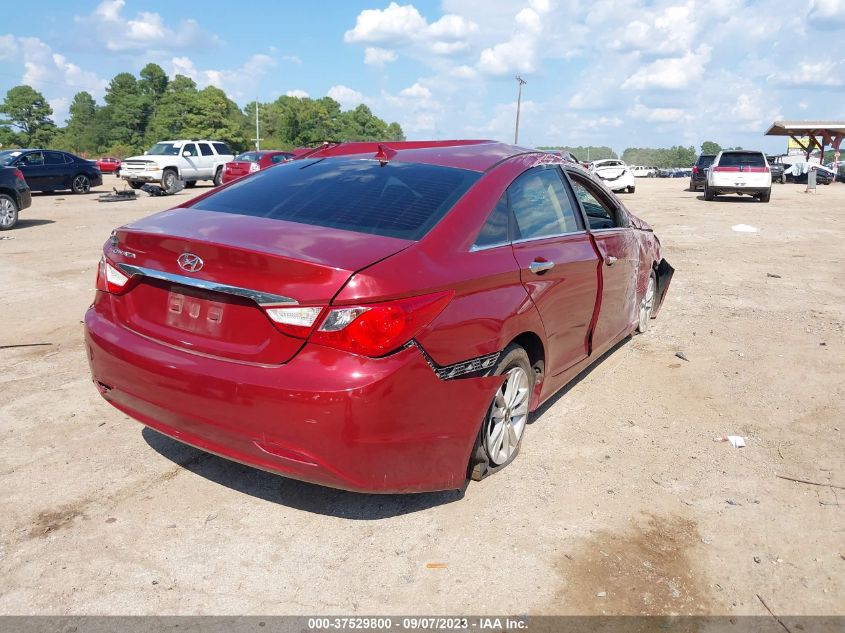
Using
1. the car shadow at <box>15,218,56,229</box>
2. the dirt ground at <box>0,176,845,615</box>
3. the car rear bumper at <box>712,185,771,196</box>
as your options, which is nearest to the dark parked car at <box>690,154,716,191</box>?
the car rear bumper at <box>712,185,771,196</box>

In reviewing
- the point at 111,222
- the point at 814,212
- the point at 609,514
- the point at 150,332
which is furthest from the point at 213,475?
the point at 814,212

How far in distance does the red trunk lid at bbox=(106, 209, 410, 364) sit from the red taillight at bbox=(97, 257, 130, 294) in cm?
4

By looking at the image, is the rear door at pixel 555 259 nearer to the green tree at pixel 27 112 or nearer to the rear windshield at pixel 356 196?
the rear windshield at pixel 356 196

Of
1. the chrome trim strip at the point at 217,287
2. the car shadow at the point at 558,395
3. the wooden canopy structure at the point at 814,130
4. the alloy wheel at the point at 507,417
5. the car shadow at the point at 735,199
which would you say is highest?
the wooden canopy structure at the point at 814,130

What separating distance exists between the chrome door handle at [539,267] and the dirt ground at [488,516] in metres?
1.07

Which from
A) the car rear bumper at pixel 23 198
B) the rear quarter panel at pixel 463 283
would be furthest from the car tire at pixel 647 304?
the car rear bumper at pixel 23 198

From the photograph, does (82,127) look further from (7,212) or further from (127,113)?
(7,212)

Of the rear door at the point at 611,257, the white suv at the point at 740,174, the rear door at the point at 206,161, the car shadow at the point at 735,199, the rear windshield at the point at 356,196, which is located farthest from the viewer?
the rear door at the point at 206,161

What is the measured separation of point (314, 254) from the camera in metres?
2.82

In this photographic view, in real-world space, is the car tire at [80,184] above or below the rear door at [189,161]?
below

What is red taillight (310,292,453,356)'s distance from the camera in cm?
272

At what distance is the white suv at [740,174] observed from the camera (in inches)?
910

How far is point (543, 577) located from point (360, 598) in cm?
75

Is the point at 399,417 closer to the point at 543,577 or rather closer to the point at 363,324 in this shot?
the point at 363,324
